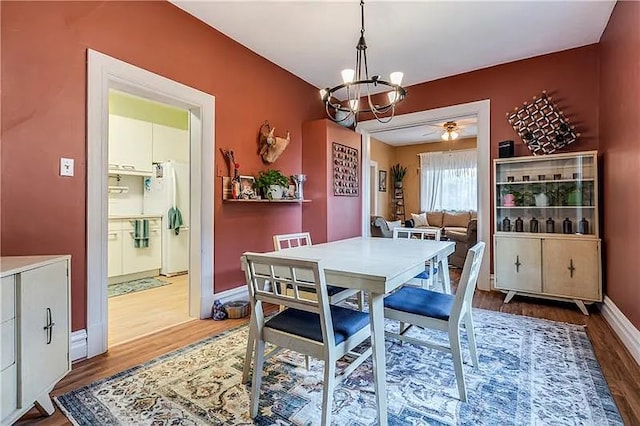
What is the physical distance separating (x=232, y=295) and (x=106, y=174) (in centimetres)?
159

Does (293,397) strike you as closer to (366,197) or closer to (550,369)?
(550,369)

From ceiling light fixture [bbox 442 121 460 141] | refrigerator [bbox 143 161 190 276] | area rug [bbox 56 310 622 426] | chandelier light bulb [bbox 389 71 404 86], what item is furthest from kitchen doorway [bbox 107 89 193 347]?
ceiling light fixture [bbox 442 121 460 141]

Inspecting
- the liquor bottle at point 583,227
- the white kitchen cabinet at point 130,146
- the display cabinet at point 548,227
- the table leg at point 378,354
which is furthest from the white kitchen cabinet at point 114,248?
the liquor bottle at point 583,227

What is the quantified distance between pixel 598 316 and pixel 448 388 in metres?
2.22

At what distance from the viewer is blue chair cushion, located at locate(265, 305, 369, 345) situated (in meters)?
1.44

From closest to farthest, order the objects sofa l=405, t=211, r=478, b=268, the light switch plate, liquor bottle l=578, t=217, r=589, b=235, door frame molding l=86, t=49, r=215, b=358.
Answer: the light switch plate < door frame molding l=86, t=49, r=215, b=358 < liquor bottle l=578, t=217, r=589, b=235 < sofa l=405, t=211, r=478, b=268

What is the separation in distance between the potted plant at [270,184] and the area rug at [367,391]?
5.35ft

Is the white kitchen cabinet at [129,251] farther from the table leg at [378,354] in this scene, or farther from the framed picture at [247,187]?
the table leg at [378,354]

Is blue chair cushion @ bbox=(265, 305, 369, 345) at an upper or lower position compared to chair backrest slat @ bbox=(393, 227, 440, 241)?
lower

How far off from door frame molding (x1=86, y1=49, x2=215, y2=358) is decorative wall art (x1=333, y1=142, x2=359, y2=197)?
5.67 ft

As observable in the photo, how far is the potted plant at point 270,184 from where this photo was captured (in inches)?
134

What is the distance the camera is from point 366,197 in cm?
494

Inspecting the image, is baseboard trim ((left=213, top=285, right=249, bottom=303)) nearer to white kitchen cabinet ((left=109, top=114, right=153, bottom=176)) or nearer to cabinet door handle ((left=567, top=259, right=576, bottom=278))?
white kitchen cabinet ((left=109, top=114, right=153, bottom=176))

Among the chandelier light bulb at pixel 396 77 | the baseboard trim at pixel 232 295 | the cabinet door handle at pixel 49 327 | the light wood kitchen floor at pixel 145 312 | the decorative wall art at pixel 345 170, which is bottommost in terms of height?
the light wood kitchen floor at pixel 145 312
